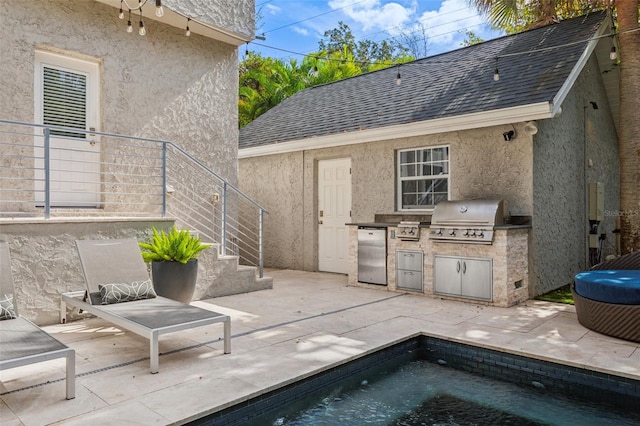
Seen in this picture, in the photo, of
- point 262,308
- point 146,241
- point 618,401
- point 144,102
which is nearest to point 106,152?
point 144,102

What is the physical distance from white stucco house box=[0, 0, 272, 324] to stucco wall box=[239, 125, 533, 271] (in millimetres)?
2300

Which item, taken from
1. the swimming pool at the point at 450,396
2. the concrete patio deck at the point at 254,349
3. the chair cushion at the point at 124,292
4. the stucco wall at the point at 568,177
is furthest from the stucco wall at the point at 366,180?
the chair cushion at the point at 124,292

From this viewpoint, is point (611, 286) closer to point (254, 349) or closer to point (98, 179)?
point (254, 349)

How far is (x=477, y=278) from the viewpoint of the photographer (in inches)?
293

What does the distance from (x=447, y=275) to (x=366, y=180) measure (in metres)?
3.13

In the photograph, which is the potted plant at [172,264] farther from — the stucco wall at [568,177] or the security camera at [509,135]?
the stucco wall at [568,177]

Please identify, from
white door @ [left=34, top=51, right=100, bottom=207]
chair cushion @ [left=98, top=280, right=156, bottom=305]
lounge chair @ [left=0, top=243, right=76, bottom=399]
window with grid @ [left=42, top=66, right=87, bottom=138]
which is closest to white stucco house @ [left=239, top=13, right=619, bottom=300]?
chair cushion @ [left=98, top=280, right=156, bottom=305]

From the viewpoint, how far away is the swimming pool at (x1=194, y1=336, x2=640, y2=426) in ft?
12.4

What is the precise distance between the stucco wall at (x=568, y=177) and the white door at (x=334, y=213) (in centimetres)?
417

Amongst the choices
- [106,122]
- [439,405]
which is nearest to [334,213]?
[106,122]

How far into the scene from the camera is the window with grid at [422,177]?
8.98 m

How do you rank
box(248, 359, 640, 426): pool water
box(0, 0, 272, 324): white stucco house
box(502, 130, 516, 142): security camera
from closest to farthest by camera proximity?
1. box(248, 359, 640, 426): pool water
2. box(0, 0, 272, 324): white stucco house
3. box(502, 130, 516, 142): security camera

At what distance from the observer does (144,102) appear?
313 inches

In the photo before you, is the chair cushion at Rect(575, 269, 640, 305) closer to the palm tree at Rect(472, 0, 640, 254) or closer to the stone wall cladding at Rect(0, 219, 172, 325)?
the palm tree at Rect(472, 0, 640, 254)
